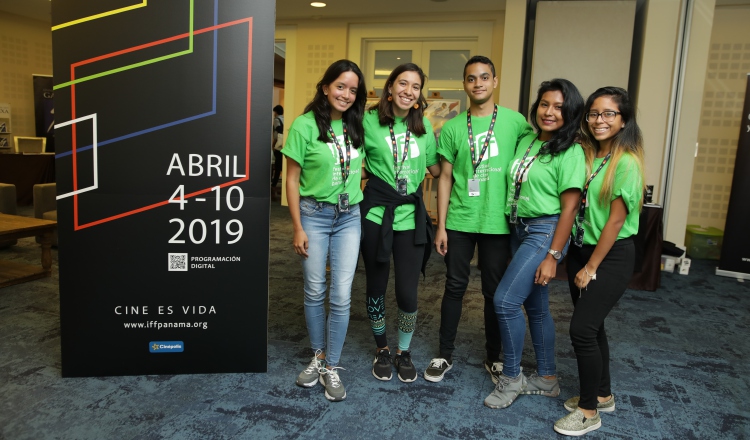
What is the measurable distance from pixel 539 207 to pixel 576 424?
34.5 inches

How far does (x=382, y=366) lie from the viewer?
246 centimetres

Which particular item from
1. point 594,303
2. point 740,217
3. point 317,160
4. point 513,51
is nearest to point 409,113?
point 317,160

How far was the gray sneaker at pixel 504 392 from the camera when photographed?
2.22 metres

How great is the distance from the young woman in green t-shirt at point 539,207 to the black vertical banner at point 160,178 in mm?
1099

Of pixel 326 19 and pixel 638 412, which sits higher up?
pixel 326 19

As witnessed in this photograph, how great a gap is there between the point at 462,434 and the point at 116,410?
1.40m

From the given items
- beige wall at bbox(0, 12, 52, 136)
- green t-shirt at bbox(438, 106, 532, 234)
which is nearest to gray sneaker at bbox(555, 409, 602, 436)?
green t-shirt at bbox(438, 106, 532, 234)

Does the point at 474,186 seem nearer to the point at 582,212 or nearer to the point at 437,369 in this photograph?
the point at 582,212

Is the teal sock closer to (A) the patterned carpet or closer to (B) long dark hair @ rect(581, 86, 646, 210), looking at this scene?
(A) the patterned carpet

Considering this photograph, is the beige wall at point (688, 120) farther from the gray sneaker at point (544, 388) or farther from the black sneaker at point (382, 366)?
the black sneaker at point (382, 366)

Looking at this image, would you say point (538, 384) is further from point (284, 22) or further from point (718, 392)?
point (284, 22)

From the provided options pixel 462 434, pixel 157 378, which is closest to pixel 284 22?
pixel 157 378

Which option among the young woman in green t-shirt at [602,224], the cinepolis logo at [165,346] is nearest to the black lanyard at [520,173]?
the young woman in green t-shirt at [602,224]

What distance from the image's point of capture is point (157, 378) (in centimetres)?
236
